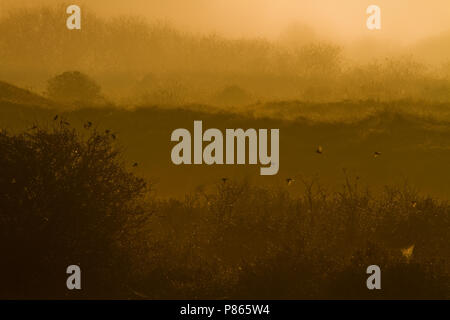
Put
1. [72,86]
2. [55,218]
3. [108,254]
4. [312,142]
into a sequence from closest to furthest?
[55,218] < [108,254] < [312,142] < [72,86]

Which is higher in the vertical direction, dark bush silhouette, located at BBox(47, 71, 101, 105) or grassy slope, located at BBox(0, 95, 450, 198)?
dark bush silhouette, located at BBox(47, 71, 101, 105)

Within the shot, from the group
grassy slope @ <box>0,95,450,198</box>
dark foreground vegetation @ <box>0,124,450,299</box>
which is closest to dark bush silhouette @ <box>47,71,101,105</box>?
grassy slope @ <box>0,95,450,198</box>

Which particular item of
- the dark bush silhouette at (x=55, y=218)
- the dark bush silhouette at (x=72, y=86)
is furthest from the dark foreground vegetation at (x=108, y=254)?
the dark bush silhouette at (x=72, y=86)

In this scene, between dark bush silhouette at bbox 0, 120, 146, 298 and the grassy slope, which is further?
the grassy slope

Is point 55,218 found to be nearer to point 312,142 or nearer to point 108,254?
point 108,254

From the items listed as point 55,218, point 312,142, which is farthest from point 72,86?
point 55,218

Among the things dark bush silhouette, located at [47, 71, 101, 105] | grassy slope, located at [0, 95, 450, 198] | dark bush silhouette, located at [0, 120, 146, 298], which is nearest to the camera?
dark bush silhouette, located at [0, 120, 146, 298]

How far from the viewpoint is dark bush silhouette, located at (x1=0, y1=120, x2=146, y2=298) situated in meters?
18.1

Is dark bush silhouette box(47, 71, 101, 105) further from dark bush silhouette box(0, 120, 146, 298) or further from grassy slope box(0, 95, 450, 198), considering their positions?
dark bush silhouette box(0, 120, 146, 298)

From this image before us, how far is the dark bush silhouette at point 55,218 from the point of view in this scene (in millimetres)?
18094

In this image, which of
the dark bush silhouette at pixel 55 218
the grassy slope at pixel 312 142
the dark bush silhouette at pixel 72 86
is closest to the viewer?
the dark bush silhouette at pixel 55 218

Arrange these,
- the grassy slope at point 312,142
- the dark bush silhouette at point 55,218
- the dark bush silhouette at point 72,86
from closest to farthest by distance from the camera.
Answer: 1. the dark bush silhouette at point 55,218
2. the grassy slope at point 312,142
3. the dark bush silhouette at point 72,86

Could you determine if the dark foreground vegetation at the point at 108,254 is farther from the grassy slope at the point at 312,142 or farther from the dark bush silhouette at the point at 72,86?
the dark bush silhouette at the point at 72,86

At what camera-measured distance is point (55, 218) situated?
60.1 ft
